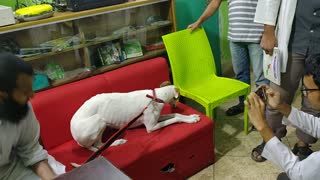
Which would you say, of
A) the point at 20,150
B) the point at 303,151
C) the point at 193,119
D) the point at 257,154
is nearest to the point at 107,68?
the point at 193,119

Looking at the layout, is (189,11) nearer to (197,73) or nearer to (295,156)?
(197,73)

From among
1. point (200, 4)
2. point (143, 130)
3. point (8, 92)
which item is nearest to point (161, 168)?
point (143, 130)

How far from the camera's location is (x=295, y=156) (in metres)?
1.31

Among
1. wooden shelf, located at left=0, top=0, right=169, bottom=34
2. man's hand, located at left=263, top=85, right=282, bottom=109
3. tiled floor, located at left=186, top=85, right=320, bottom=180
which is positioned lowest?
tiled floor, located at left=186, top=85, right=320, bottom=180

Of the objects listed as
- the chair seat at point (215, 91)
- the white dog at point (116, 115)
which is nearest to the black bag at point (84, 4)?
the white dog at point (116, 115)

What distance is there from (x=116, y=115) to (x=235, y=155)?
96 cm

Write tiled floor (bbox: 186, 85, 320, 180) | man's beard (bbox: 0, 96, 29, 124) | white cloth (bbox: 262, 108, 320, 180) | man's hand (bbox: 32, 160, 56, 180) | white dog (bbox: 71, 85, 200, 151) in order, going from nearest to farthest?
white cloth (bbox: 262, 108, 320, 180)
man's beard (bbox: 0, 96, 29, 124)
man's hand (bbox: 32, 160, 56, 180)
white dog (bbox: 71, 85, 200, 151)
tiled floor (bbox: 186, 85, 320, 180)

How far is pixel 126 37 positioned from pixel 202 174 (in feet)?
4.26

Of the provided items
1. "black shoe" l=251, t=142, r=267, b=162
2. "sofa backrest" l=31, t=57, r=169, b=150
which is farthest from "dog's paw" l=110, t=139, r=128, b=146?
"black shoe" l=251, t=142, r=267, b=162

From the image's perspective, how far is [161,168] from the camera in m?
1.98

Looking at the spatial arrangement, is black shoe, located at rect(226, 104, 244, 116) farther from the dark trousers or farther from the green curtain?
the green curtain

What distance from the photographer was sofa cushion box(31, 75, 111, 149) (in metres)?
1.95

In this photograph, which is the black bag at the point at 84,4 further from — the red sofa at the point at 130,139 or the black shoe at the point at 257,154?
the black shoe at the point at 257,154

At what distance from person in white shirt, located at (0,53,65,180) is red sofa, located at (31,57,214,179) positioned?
1.22ft
